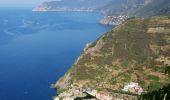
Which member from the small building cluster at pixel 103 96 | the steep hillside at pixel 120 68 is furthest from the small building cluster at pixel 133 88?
the small building cluster at pixel 103 96

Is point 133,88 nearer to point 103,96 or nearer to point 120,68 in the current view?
point 103,96

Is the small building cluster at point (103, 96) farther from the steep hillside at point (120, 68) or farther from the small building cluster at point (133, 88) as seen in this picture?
the small building cluster at point (133, 88)

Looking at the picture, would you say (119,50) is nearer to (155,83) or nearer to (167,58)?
(167,58)

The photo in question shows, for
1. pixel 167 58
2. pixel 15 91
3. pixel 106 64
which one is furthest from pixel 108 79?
pixel 15 91

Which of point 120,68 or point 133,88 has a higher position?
point 120,68

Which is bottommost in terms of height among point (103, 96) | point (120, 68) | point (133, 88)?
point (103, 96)

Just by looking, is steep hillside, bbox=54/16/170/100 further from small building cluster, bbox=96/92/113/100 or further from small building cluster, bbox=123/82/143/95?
small building cluster, bbox=96/92/113/100

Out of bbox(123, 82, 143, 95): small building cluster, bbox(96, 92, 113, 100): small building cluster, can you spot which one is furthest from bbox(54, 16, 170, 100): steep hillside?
bbox(96, 92, 113, 100): small building cluster

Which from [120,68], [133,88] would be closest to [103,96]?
[133,88]
